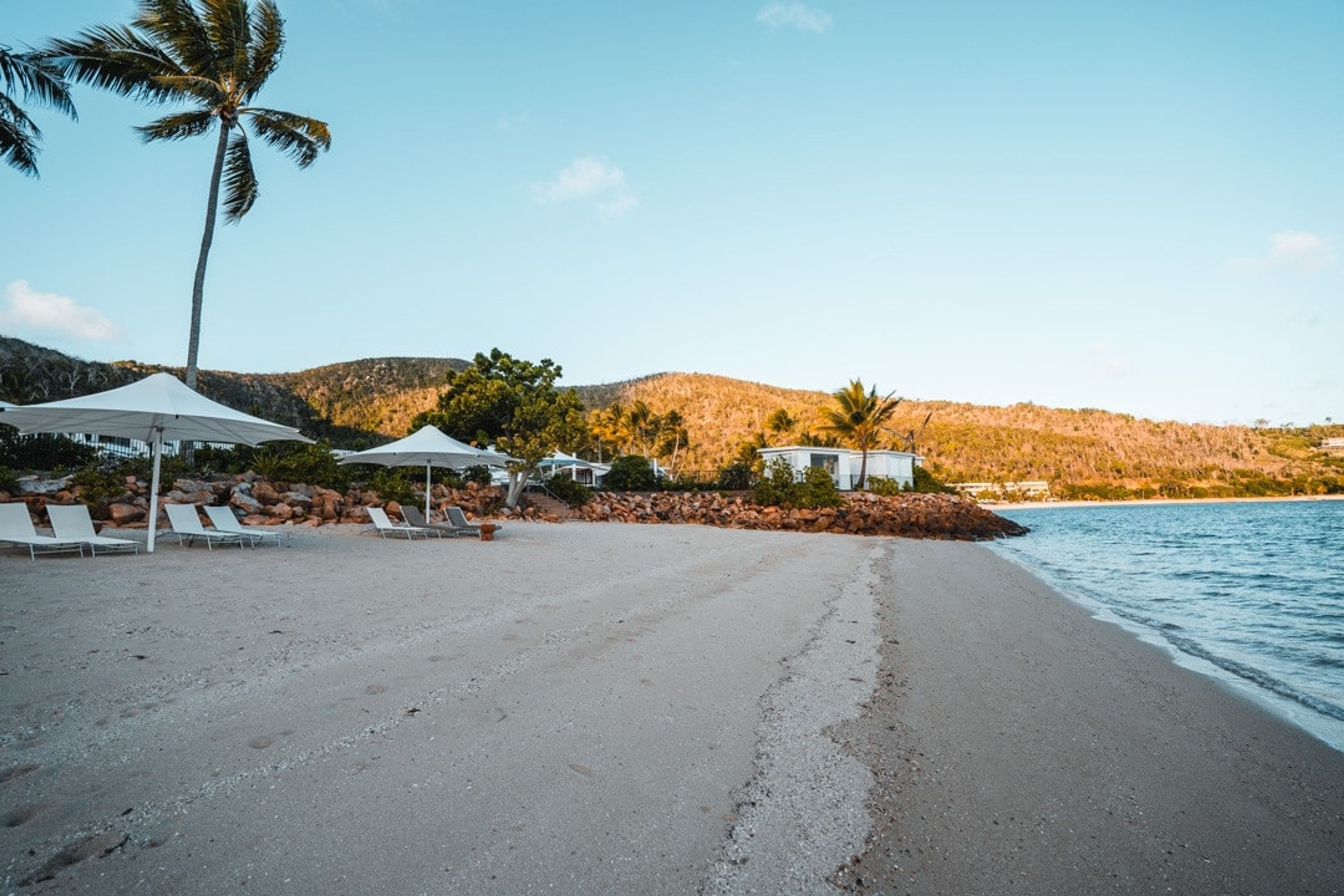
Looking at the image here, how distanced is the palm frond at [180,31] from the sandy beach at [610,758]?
1370 centimetres

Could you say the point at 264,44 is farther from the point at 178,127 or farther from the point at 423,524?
the point at 423,524

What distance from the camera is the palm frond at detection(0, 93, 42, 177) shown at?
12.2 meters

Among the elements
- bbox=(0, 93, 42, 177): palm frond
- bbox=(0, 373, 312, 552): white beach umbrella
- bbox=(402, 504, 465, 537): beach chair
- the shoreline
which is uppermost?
bbox=(0, 93, 42, 177): palm frond

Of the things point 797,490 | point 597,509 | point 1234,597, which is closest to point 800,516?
point 797,490

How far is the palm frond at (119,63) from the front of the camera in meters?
12.9

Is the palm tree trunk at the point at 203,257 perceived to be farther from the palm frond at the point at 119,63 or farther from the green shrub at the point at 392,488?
the green shrub at the point at 392,488

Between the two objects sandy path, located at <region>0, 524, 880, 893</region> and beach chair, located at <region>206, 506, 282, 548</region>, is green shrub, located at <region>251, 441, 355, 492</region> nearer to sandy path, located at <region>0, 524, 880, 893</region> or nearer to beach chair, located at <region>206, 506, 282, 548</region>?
beach chair, located at <region>206, 506, 282, 548</region>

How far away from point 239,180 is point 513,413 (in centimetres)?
1075

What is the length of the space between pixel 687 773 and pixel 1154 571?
48.9 feet

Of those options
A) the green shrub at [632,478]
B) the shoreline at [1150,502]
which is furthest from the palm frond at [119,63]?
the shoreline at [1150,502]

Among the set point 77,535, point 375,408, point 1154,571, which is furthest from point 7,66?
point 375,408

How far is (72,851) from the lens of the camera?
2.04 metres

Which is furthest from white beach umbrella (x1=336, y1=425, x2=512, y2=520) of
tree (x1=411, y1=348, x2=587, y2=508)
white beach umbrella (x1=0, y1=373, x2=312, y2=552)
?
tree (x1=411, y1=348, x2=587, y2=508)

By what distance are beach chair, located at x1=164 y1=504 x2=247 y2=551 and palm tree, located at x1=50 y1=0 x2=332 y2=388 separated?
15.3ft
